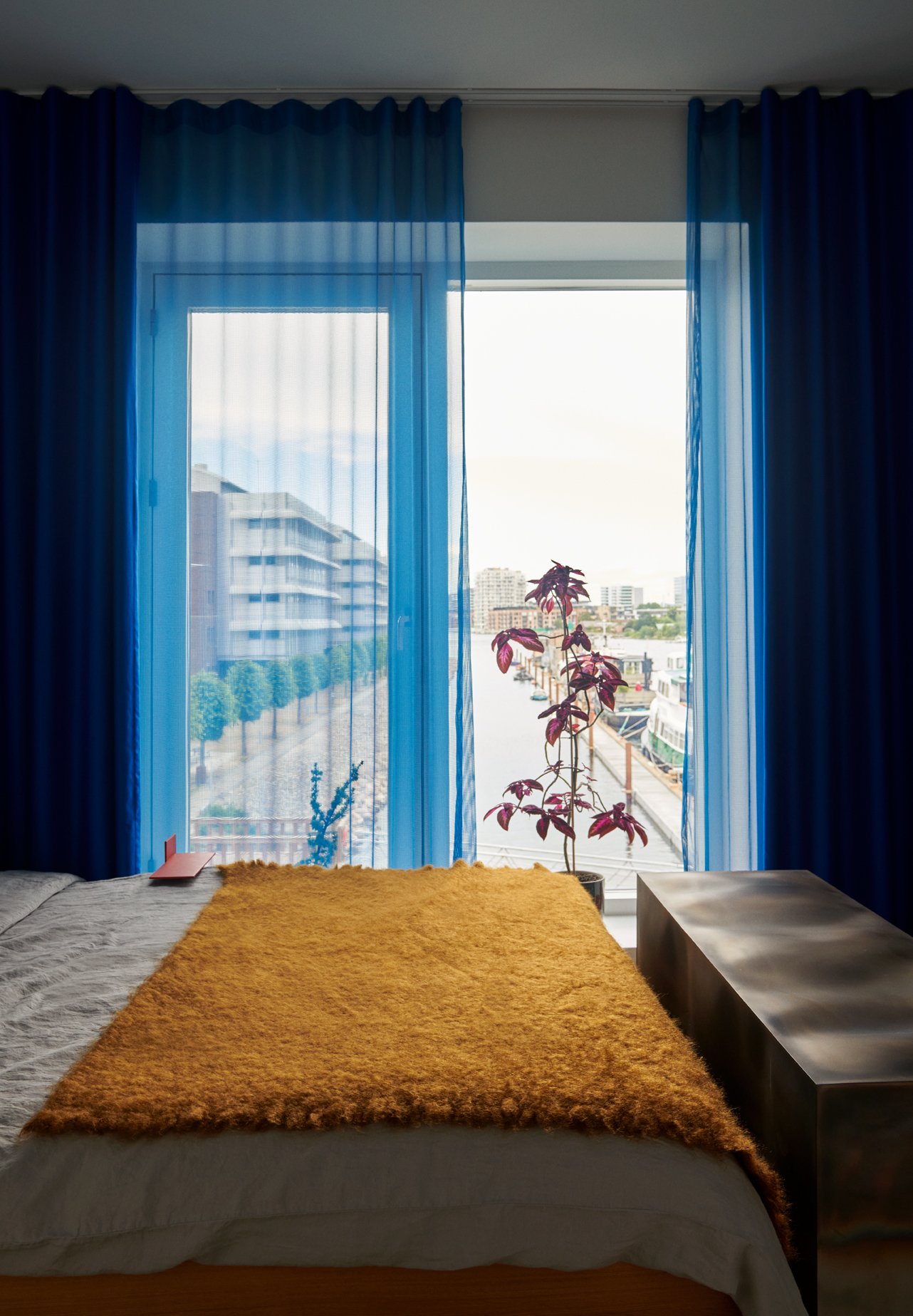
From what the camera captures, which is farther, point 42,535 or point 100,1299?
point 42,535

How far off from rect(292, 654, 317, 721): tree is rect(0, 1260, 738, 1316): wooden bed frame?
179cm

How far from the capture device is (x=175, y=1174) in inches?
40.1

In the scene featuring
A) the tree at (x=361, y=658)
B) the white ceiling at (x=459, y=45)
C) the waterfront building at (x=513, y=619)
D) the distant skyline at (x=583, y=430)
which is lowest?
the tree at (x=361, y=658)

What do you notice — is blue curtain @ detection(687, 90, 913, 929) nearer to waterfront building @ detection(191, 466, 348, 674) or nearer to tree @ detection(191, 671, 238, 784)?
waterfront building @ detection(191, 466, 348, 674)

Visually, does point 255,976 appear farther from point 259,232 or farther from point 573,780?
point 259,232

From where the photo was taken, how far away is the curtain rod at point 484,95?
2.64 meters

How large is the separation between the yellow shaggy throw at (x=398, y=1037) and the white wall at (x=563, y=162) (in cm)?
211

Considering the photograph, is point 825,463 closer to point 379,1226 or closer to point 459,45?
point 459,45

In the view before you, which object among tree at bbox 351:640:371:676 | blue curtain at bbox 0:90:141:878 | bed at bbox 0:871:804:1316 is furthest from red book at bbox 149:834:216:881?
bed at bbox 0:871:804:1316

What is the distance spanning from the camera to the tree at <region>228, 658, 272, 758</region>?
2.73 m

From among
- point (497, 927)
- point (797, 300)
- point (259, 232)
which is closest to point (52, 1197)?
point (497, 927)

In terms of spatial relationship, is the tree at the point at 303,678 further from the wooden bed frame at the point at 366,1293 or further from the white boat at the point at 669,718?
the wooden bed frame at the point at 366,1293

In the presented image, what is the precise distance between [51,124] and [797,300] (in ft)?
7.53

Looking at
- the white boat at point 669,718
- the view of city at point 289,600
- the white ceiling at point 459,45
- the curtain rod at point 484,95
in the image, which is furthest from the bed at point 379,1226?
the curtain rod at point 484,95
